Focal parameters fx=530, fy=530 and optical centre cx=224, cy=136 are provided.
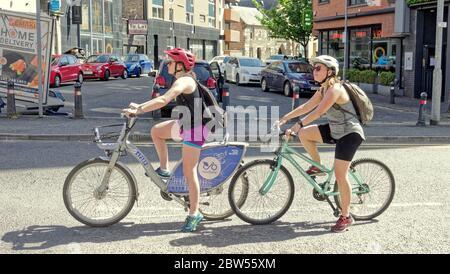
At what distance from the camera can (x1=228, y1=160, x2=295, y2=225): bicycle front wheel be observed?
540 centimetres

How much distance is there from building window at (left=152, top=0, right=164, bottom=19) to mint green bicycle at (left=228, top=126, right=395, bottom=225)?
1993 inches

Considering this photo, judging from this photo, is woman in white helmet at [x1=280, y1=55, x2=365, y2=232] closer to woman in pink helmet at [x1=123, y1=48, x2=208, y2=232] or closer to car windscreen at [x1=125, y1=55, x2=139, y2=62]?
woman in pink helmet at [x1=123, y1=48, x2=208, y2=232]

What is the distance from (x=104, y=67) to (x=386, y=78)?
1555 cm

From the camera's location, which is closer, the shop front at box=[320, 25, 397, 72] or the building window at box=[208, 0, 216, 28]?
the shop front at box=[320, 25, 397, 72]

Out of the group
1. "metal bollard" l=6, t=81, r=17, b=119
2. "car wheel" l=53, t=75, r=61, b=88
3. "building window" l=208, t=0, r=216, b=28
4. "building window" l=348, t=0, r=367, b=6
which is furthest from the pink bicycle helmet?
"building window" l=208, t=0, r=216, b=28

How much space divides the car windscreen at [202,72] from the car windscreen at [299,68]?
8472 millimetres

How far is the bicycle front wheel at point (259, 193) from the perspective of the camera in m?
5.40

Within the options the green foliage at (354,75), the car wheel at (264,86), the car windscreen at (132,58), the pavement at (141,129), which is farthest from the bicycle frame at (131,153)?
the car windscreen at (132,58)

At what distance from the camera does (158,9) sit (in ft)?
181

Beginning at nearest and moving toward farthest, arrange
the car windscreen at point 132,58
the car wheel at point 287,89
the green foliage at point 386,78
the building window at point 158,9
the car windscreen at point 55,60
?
1. the car wheel at point 287,89
2. the green foliage at point 386,78
3. the car windscreen at point 55,60
4. the car windscreen at point 132,58
5. the building window at point 158,9

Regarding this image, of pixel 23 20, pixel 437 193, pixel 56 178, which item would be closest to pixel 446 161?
pixel 437 193

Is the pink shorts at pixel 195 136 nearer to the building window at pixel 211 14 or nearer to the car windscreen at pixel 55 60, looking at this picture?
the car windscreen at pixel 55 60

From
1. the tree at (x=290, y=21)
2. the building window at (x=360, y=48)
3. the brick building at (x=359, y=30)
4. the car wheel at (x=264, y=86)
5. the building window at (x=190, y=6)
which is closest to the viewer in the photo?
the car wheel at (x=264, y=86)

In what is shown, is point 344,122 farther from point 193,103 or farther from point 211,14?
point 211,14
